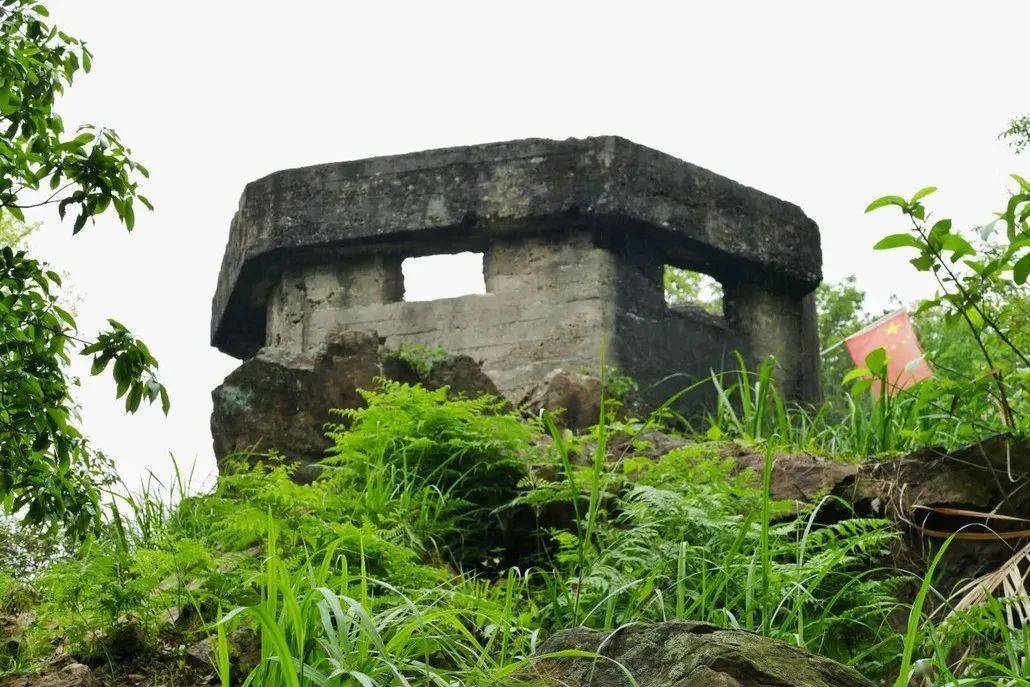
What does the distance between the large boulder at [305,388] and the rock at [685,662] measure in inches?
127

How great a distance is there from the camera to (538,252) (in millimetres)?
8188

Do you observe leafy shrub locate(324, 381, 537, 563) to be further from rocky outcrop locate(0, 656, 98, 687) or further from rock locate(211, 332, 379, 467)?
rocky outcrop locate(0, 656, 98, 687)

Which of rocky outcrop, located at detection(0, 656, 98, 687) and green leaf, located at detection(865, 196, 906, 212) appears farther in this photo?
green leaf, located at detection(865, 196, 906, 212)

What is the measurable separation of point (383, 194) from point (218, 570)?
4.25 meters

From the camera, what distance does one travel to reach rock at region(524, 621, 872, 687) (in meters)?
2.87

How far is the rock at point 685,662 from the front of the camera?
9.43ft

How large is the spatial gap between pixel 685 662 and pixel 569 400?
11.6ft

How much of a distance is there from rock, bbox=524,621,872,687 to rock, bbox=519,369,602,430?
123 inches

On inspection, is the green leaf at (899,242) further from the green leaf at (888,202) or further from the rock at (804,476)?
the rock at (804,476)

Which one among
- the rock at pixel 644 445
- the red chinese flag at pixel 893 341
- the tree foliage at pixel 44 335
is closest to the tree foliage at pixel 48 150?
the tree foliage at pixel 44 335

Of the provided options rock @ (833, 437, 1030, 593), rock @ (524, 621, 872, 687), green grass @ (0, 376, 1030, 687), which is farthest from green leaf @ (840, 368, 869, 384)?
rock @ (524, 621, 872, 687)

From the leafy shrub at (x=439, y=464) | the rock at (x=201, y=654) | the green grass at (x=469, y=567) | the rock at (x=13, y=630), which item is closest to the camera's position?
the green grass at (x=469, y=567)

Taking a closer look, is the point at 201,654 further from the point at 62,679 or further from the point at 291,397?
the point at 291,397

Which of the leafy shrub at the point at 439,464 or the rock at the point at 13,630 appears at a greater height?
the leafy shrub at the point at 439,464
